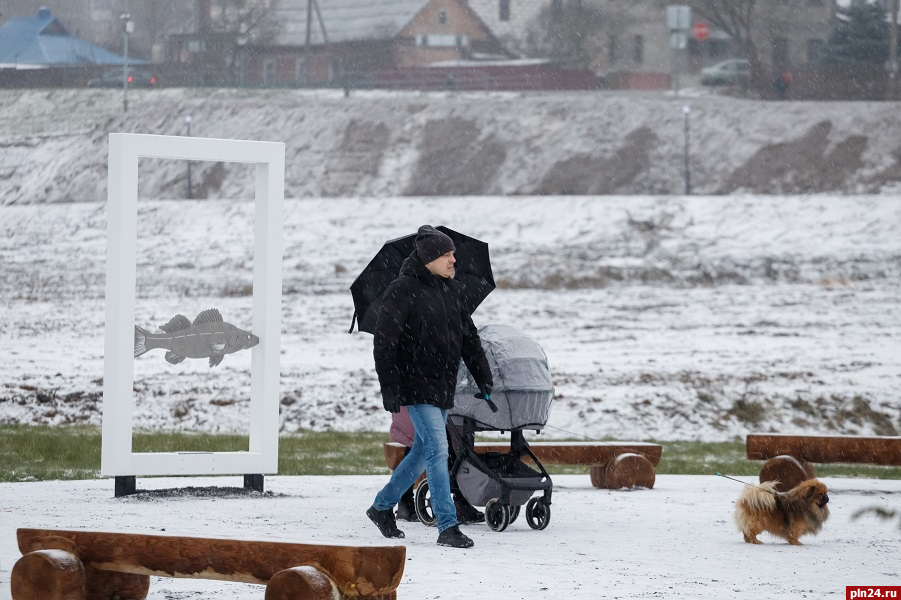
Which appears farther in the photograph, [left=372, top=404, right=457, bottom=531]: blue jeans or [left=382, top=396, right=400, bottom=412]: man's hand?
[left=372, top=404, right=457, bottom=531]: blue jeans

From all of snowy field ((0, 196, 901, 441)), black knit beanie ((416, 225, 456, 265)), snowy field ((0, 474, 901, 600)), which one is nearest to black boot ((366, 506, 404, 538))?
snowy field ((0, 474, 901, 600))

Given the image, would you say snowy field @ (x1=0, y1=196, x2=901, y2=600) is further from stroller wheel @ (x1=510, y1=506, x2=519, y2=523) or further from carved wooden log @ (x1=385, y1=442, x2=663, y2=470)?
carved wooden log @ (x1=385, y1=442, x2=663, y2=470)

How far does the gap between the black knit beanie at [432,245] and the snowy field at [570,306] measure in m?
8.81

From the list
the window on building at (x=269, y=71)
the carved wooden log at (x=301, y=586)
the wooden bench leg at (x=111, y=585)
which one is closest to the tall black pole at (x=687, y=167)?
the window on building at (x=269, y=71)

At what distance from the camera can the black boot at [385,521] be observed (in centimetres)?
671

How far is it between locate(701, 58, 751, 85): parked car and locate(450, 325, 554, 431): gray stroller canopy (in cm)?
4236

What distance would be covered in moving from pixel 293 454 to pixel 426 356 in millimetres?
6030

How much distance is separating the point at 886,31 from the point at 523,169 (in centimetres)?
1578

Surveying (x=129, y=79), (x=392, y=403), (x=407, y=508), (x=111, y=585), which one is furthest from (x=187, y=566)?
(x=129, y=79)

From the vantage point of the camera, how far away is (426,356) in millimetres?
6406

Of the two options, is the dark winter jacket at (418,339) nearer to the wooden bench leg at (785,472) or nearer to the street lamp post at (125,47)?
the wooden bench leg at (785,472)

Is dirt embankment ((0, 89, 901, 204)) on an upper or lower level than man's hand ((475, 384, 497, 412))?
upper

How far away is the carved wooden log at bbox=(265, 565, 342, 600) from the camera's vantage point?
4.12 metres

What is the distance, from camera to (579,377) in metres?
19.6
